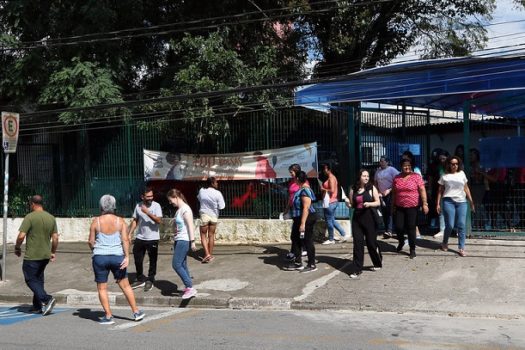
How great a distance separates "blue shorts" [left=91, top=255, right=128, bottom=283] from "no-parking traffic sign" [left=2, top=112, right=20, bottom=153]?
5016 mm

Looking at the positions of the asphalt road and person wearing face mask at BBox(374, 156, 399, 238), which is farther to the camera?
person wearing face mask at BBox(374, 156, 399, 238)

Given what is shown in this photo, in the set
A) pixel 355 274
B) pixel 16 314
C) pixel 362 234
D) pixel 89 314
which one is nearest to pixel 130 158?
pixel 16 314

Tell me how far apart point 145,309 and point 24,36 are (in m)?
9.98

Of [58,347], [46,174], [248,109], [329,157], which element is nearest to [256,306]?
[58,347]

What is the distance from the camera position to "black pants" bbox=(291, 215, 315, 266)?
9.64m

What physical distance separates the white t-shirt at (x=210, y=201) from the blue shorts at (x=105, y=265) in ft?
13.5

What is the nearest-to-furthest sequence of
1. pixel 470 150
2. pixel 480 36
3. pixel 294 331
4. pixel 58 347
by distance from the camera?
pixel 58 347
pixel 294 331
pixel 470 150
pixel 480 36

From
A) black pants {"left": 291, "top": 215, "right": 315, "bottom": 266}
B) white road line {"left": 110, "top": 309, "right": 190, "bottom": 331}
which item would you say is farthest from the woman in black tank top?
white road line {"left": 110, "top": 309, "right": 190, "bottom": 331}

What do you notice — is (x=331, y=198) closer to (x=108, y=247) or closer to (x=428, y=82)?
(x=428, y=82)

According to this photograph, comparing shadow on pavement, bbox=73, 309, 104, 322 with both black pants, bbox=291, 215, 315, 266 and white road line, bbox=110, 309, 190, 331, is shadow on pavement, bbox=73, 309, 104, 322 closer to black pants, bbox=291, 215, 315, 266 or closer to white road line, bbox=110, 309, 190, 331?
white road line, bbox=110, 309, 190, 331

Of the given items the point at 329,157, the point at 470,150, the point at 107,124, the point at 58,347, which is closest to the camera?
the point at 58,347

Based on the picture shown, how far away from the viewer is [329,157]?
1234cm

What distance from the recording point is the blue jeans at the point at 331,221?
37.3ft

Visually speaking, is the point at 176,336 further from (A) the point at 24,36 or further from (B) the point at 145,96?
(A) the point at 24,36
